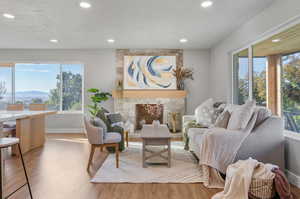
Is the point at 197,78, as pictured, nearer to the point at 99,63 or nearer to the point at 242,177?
the point at 99,63

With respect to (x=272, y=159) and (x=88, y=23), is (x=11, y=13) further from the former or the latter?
(x=272, y=159)

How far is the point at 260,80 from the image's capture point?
3670 mm

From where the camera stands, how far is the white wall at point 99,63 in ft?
20.6

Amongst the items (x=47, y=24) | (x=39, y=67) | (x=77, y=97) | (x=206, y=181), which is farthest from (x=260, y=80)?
(x=39, y=67)

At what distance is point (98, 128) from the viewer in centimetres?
319

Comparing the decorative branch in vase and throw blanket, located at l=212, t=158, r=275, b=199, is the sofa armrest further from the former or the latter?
the decorative branch in vase

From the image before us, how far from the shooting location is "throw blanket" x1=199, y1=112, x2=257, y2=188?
2.66 meters

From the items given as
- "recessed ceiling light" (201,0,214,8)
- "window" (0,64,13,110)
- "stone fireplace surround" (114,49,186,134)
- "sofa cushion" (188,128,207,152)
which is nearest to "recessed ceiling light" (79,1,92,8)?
"recessed ceiling light" (201,0,214,8)

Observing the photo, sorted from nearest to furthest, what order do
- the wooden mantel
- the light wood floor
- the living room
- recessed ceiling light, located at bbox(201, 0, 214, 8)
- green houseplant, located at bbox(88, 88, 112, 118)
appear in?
the light wood floor
the living room
recessed ceiling light, located at bbox(201, 0, 214, 8)
green houseplant, located at bbox(88, 88, 112, 118)
the wooden mantel

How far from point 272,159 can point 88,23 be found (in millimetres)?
3956

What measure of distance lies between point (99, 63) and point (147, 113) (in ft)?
7.23

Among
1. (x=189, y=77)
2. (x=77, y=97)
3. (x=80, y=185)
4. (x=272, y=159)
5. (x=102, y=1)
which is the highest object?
(x=102, y=1)

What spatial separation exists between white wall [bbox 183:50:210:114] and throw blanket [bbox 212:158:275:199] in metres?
4.08

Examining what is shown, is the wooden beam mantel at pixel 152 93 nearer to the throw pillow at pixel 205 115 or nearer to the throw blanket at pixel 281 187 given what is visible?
the throw pillow at pixel 205 115
